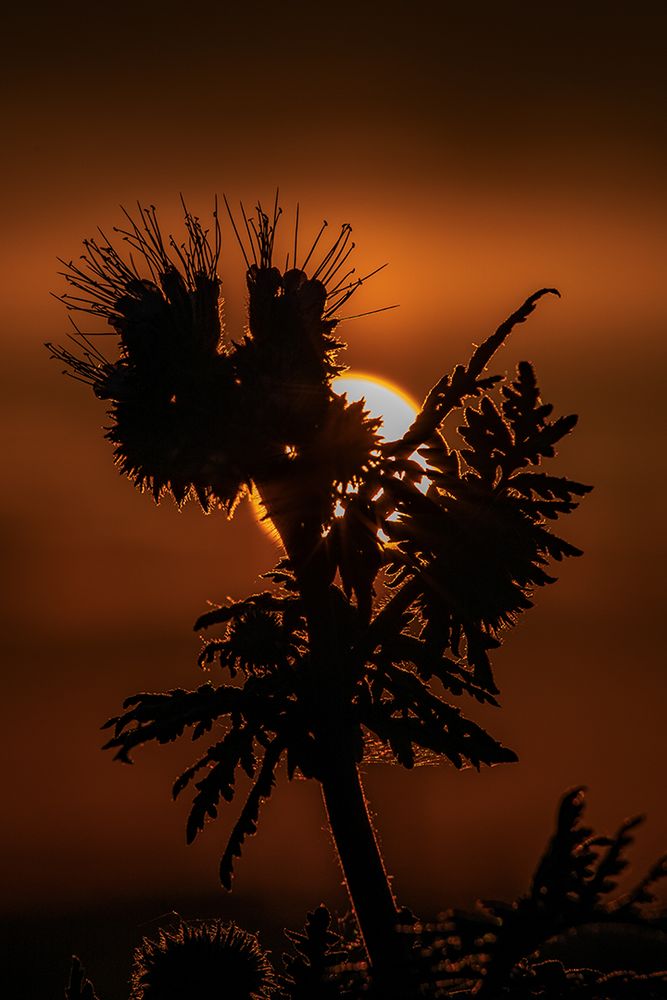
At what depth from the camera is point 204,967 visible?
705 centimetres

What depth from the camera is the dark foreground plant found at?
641cm

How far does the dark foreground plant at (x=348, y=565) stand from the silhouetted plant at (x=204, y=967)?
78 centimetres

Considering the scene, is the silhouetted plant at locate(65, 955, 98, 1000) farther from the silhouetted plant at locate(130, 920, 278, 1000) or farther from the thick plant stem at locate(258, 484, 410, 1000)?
the thick plant stem at locate(258, 484, 410, 1000)

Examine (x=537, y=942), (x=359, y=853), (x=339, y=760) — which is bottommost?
(x=537, y=942)

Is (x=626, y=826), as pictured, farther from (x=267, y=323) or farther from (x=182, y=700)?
(x=267, y=323)

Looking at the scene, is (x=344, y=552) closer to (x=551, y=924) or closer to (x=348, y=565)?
(x=348, y=565)

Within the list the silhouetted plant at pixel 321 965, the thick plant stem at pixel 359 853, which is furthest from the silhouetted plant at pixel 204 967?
the thick plant stem at pixel 359 853

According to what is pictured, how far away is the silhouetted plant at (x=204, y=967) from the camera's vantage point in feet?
22.9

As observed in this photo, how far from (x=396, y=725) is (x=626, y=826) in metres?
1.50

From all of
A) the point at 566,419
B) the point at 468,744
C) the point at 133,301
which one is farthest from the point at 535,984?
the point at 133,301

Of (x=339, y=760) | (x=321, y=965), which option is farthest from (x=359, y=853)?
(x=321, y=965)

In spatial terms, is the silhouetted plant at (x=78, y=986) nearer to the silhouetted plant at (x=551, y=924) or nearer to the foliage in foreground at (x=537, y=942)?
the foliage in foreground at (x=537, y=942)

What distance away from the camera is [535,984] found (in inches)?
220

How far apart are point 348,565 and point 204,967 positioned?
100 inches
